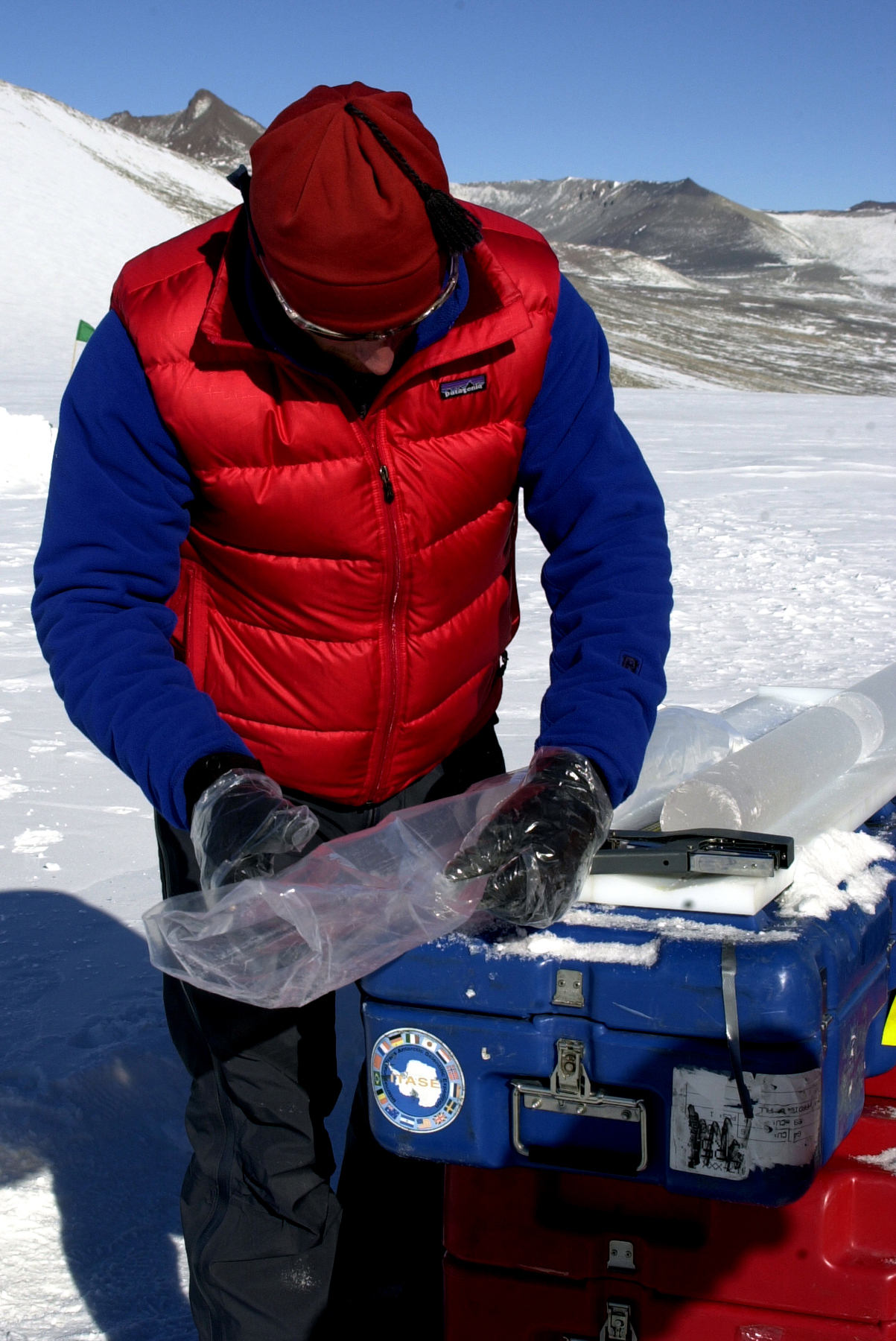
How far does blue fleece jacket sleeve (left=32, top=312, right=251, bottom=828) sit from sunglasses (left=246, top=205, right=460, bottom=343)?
19 centimetres

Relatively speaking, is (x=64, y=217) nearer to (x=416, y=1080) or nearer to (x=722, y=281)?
(x=416, y=1080)

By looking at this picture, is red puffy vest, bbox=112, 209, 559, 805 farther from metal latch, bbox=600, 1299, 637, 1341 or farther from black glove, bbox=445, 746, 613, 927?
metal latch, bbox=600, 1299, 637, 1341

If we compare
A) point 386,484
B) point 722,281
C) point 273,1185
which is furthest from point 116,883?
point 722,281

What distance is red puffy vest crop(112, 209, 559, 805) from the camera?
139 cm

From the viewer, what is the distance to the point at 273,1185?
150cm

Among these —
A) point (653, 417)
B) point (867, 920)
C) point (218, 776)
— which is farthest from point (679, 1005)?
point (653, 417)

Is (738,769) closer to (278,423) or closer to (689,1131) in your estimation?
(689,1131)

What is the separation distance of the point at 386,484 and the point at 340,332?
20cm

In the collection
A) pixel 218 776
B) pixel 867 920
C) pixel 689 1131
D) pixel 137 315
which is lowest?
pixel 689 1131

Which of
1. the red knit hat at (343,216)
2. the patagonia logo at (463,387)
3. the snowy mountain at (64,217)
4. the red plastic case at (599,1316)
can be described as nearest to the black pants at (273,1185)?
the red plastic case at (599,1316)

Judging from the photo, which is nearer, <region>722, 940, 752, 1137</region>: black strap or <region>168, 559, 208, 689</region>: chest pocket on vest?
<region>722, 940, 752, 1137</region>: black strap

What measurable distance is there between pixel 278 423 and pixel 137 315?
0.20m

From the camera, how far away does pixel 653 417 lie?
44.3 ft

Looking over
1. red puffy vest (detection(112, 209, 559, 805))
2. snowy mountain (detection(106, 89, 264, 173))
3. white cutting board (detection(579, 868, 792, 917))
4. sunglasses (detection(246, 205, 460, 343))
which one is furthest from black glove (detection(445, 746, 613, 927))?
snowy mountain (detection(106, 89, 264, 173))
